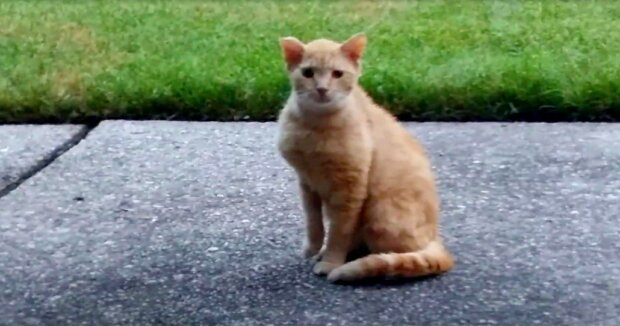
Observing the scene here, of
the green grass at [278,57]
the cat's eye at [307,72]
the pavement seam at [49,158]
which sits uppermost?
the cat's eye at [307,72]

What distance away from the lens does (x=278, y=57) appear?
6.16 m

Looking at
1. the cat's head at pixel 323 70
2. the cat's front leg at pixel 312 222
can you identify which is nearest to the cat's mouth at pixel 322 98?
the cat's head at pixel 323 70

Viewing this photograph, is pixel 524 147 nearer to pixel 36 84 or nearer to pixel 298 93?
pixel 298 93

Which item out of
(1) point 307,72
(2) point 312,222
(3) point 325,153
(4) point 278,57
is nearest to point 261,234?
(2) point 312,222

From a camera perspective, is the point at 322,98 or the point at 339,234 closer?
the point at 322,98

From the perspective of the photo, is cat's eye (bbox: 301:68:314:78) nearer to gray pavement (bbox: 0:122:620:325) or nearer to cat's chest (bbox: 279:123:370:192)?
cat's chest (bbox: 279:123:370:192)

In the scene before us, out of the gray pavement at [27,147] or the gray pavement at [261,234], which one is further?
the gray pavement at [27,147]

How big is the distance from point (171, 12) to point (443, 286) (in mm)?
4382

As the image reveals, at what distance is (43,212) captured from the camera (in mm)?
4273

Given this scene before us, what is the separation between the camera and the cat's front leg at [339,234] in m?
3.52

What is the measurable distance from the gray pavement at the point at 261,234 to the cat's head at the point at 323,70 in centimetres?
54

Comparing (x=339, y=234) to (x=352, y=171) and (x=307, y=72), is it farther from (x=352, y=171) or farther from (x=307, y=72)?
(x=307, y=72)

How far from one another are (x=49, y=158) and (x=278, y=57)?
62.5 inches

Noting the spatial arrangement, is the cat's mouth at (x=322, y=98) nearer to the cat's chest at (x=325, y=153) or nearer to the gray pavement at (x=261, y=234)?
the cat's chest at (x=325, y=153)
